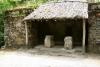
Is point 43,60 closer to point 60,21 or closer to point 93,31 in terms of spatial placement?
point 93,31

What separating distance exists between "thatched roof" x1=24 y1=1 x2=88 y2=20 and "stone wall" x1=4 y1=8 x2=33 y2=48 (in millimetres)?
1269

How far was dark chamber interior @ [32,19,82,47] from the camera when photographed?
19.6 metres

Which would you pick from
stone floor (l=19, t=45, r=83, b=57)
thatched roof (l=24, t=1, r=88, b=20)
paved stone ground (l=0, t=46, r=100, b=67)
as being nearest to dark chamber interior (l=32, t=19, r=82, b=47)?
thatched roof (l=24, t=1, r=88, b=20)

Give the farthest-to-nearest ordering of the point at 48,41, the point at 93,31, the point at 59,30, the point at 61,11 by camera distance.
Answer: the point at 59,30, the point at 48,41, the point at 61,11, the point at 93,31

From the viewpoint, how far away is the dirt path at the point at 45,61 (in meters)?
13.9

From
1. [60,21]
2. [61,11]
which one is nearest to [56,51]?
[61,11]

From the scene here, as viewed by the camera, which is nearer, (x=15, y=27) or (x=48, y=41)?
(x=48, y=41)

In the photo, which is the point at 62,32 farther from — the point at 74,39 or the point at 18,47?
the point at 18,47

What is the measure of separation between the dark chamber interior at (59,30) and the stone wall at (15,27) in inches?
37.0

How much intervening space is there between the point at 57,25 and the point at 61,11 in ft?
8.82

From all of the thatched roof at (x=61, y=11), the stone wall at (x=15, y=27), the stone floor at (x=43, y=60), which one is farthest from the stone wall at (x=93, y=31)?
the stone wall at (x=15, y=27)

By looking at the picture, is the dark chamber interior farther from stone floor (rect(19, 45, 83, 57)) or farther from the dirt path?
the dirt path

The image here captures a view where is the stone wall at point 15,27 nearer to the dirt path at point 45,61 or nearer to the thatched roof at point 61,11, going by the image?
the thatched roof at point 61,11

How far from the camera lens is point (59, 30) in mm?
20312
